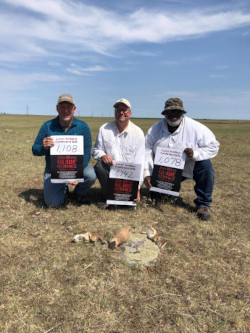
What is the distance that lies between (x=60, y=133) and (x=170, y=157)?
80.6 inches

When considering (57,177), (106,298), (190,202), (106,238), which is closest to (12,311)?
(106,298)

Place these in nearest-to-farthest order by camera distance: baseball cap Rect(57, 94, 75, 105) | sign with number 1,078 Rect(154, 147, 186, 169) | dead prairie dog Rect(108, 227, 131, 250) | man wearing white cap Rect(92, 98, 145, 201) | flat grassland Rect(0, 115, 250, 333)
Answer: flat grassland Rect(0, 115, 250, 333) → dead prairie dog Rect(108, 227, 131, 250) → baseball cap Rect(57, 94, 75, 105) → man wearing white cap Rect(92, 98, 145, 201) → sign with number 1,078 Rect(154, 147, 186, 169)

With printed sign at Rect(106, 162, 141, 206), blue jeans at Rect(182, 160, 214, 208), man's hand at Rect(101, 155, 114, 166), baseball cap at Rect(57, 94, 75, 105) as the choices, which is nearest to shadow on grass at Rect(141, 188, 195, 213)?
blue jeans at Rect(182, 160, 214, 208)

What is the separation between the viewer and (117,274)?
307 cm

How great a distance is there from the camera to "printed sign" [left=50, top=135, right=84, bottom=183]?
179 inches

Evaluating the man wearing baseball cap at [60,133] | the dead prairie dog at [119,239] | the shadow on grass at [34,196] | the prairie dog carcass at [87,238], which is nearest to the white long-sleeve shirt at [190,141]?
the man wearing baseball cap at [60,133]

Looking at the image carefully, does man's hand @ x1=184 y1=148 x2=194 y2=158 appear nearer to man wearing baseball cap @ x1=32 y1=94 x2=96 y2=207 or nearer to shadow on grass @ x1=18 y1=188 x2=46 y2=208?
man wearing baseball cap @ x1=32 y1=94 x2=96 y2=207

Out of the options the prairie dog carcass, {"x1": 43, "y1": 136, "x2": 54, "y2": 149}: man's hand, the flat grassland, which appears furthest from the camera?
{"x1": 43, "y1": 136, "x2": 54, "y2": 149}: man's hand

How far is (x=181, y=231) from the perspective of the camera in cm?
424

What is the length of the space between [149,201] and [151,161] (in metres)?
0.89

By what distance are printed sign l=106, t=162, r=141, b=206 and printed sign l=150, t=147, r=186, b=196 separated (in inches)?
17.9

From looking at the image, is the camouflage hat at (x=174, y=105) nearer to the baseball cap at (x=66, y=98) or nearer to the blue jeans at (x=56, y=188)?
the baseball cap at (x=66, y=98)

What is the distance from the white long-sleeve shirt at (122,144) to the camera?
4.76 meters

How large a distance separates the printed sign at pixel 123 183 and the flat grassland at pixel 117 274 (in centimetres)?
25
